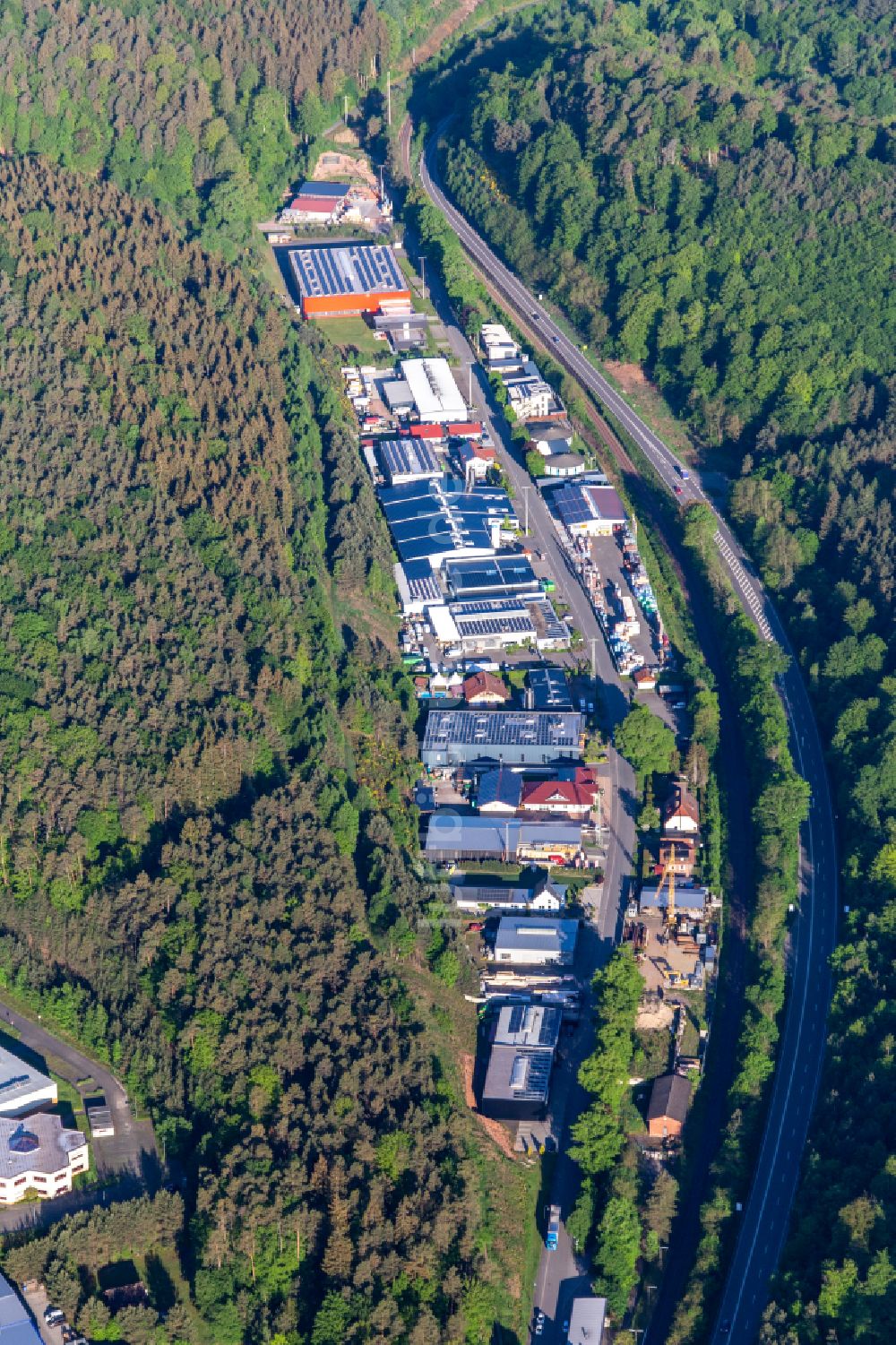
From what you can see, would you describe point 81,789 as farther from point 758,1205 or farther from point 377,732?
point 758,1205

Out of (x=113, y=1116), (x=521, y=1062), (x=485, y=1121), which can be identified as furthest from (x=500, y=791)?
(x=113, y=1116)

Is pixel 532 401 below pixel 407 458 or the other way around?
the other way around

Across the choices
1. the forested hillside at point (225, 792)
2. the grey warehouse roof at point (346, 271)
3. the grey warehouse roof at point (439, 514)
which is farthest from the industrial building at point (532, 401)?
the grey warehouse roof at point (346, 271)

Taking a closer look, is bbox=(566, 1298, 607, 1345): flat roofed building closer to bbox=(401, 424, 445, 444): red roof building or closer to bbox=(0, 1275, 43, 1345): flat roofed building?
bbox=(0, 1275, 43, 1345): flat roofed building

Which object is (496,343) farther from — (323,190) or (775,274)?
(323,190)

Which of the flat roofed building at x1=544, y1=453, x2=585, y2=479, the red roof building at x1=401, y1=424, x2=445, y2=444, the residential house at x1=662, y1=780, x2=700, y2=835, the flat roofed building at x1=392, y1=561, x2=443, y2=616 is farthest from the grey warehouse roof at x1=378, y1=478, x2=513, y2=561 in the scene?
the residential house at x1=662, y1=780, x2=700, y2=835
